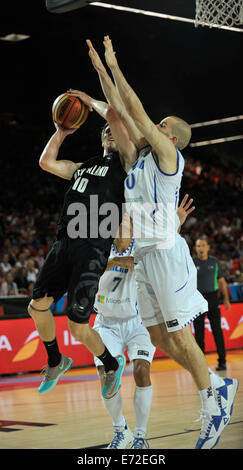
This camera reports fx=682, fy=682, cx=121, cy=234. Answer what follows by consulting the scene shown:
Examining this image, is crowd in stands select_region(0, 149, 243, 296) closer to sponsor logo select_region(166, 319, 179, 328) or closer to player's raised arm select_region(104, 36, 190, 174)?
sponsor logo select_region(166, 319, 179, 328)

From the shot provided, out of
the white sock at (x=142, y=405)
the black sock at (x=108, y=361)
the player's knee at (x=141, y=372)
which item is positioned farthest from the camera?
the player's knee at (x=141, y=372)

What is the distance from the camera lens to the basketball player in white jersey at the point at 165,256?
4949 millimetres

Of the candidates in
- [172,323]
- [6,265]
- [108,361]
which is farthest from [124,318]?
[6,265]

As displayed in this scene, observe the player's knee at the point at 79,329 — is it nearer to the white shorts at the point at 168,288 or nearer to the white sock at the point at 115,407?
the white shorts at the point at 168,288

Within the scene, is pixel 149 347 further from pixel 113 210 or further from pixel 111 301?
pixel 113 210

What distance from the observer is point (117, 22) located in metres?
13.4

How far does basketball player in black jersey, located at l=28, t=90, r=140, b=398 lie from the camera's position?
5141 millimetres

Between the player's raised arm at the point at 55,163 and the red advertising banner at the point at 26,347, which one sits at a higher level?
the player's raised arm at the point at 55,163

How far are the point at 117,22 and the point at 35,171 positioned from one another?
9.76m

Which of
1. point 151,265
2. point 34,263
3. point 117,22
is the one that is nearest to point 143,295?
Result: point 151,265

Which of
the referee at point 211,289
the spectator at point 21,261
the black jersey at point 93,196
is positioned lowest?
the spectator at point 21,261

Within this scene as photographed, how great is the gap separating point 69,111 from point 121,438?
2.73 meters

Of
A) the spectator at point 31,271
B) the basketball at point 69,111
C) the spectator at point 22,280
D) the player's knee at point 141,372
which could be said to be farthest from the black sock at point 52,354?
the spectator at point 31,271

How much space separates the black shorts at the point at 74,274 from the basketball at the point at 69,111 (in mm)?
1013
